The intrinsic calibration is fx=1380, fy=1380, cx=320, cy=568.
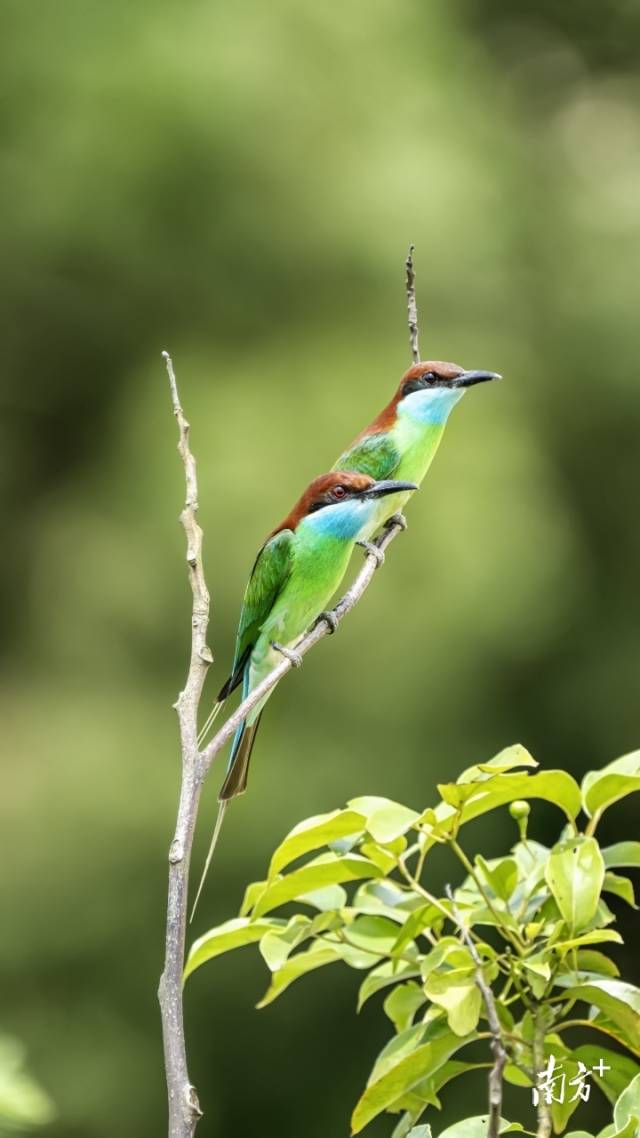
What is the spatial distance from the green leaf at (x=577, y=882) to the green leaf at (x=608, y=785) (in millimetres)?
46

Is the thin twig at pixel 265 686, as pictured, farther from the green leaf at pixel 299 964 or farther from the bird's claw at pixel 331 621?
the green leaf at pixel 299 964

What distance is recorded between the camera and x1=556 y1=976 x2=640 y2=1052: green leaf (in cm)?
100

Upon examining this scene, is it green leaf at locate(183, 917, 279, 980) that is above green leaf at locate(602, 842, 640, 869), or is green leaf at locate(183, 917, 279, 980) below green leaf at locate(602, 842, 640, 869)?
below

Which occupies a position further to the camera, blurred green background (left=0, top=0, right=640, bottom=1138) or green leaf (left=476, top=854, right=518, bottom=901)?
blurred green background (left=0, top=0, right=640, bottom=1138)

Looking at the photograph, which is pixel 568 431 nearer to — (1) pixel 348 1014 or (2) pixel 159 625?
(2) pixel 159 625

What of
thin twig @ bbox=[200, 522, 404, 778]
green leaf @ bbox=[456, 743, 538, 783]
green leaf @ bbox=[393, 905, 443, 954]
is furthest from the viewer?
green leaf @ bbox=[393, 905, 443, 954]

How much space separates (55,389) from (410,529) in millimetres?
2469

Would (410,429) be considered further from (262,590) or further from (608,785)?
(608,785)

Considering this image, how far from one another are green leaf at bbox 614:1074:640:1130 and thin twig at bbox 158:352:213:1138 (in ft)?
0.97

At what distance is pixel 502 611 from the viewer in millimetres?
5492

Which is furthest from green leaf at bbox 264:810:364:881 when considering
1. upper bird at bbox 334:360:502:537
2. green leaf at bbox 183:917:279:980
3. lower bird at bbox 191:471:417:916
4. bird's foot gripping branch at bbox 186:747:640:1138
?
upper bird at bbox 334:360:502:537

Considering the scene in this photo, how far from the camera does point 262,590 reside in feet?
5.87

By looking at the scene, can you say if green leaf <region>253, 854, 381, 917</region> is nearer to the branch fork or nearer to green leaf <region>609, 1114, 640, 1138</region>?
the branch fork

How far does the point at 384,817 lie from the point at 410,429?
967 millimetres
